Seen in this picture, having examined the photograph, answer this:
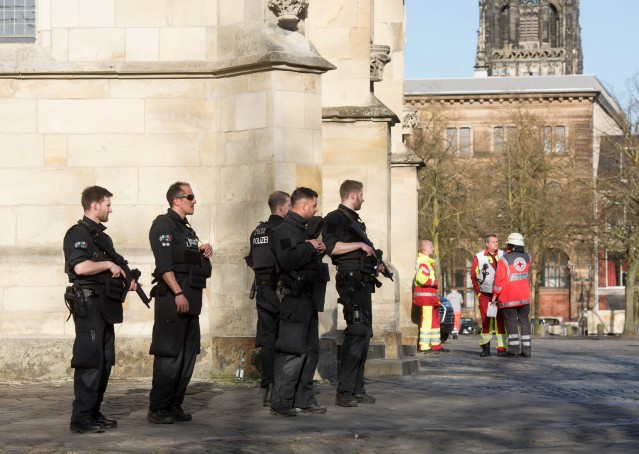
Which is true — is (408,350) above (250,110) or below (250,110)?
below

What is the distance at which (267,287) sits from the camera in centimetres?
1312

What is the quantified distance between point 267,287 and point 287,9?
3.46m

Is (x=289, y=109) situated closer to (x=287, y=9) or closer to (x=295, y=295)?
(x=287, y=9)

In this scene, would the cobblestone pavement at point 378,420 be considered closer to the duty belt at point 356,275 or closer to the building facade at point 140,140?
the building facade at point 140,140

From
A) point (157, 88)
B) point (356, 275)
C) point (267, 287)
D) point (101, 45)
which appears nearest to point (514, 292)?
point (157, 88)

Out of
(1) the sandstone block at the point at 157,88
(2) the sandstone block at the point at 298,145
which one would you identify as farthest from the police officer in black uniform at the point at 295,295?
(1) the sandstone block at the point at 157,88

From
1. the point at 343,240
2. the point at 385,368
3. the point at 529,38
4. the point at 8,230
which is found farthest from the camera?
the point at 529,38

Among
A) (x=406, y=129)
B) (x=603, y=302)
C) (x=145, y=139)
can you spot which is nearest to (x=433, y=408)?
(x=145, y=139)

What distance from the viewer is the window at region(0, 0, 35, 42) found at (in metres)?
16.2

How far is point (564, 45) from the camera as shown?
140125mm

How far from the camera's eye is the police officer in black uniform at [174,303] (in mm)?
11336

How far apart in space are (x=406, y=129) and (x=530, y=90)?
74.2 m

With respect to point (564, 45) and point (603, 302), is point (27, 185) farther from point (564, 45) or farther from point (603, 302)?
point (564, 45)

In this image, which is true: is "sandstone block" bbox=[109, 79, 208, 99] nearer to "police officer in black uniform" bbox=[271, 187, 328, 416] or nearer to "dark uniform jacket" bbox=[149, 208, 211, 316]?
"police officer in black uniform" bbox=[271, 187, 328, 416]
